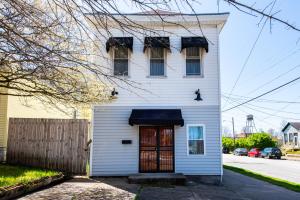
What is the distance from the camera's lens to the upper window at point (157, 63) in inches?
616

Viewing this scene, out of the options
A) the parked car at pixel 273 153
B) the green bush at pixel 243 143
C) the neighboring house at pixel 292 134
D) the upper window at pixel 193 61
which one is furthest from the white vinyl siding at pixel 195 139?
the neighboring house at pixel 292 134

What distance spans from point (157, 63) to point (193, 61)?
61.4 inches

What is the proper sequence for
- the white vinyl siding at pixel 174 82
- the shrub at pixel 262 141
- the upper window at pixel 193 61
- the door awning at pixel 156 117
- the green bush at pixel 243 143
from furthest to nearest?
the green bush at pixel 243 143, the shrub at pixel 262 141, the upper window at pixel 193 61, the white vinyl siding at pixel 174 82, the door awning at pixel 156 117

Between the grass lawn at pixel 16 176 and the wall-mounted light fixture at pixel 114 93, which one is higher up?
the wall-mounted light fixture at pixel 114 93

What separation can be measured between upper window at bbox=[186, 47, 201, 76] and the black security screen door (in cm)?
260

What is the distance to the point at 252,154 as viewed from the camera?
53.6m

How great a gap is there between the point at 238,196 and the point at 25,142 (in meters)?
9.08

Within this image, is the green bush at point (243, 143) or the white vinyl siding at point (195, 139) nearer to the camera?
the white vinyl siding at point (195, 139)

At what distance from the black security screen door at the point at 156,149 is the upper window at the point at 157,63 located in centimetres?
237

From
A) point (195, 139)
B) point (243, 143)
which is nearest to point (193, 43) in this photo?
point (195, 139)

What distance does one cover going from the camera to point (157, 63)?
1577 cm

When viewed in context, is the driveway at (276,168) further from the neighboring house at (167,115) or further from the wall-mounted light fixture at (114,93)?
the wall-mounted light fixture at (114,93)

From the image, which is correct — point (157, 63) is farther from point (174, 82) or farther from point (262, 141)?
point (262, 141)

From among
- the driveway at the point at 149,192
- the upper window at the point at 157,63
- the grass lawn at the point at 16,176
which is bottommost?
the driveway at the point at 149,192
